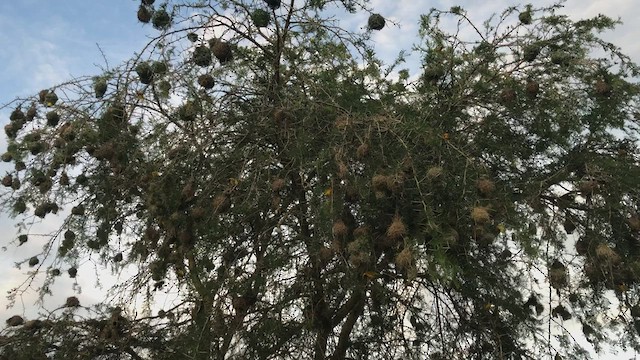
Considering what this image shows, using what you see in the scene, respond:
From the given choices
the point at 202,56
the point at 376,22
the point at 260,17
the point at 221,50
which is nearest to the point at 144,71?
the point at 202,56

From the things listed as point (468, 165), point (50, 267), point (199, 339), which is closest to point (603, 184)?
point (468, 165)

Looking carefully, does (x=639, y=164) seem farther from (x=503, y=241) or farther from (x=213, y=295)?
(x=213, y=295)

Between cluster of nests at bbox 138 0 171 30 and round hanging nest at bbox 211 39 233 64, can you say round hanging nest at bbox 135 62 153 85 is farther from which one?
round hanging nest at bbox 211 39 233 64

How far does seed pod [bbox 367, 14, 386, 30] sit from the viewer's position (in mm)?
5043

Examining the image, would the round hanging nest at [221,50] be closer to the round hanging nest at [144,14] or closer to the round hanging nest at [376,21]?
the round hanging nest at [144,14]

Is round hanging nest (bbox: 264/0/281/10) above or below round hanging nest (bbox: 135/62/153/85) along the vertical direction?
above

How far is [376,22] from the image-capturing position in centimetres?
505

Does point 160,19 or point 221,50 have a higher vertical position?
point 160,19

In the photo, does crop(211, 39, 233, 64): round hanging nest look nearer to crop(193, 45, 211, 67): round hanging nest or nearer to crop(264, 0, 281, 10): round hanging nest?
crop(193, 45, 211, 67): round hanging nest

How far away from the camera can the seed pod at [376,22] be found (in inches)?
199

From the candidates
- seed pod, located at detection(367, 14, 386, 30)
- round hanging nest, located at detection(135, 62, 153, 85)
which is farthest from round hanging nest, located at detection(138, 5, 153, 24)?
seed pod, located at detection(367, 14, 386, 30)

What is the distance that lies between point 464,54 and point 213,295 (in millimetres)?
2980

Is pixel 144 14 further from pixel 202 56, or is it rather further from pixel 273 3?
pixel 273 3

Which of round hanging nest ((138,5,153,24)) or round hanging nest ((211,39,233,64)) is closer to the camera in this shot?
round hanging nest ((211,39,233,64))
